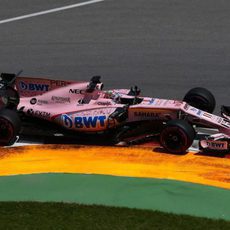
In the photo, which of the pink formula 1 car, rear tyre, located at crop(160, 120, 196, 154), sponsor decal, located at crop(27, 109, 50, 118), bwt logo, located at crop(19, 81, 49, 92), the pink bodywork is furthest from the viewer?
bwt logo, located at crop(19, 81, 49, 92)

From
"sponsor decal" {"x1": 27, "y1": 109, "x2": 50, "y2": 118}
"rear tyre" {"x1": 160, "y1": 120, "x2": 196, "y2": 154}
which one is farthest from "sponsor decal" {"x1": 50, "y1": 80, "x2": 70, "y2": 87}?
"rear tyre" {"x1": 160, "y1": 120, "x2": 196, "y2": 154}

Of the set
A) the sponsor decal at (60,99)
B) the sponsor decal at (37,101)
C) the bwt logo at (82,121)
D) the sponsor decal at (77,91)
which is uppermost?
the sponsor decal at (77,91)

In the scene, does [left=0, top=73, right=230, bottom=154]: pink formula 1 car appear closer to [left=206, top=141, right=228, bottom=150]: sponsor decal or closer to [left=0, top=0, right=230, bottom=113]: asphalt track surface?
[left=206, top=141, right=228, bottom=150]: sponsor decal

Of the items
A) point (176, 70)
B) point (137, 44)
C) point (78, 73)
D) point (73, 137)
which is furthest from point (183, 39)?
point (73, 137)

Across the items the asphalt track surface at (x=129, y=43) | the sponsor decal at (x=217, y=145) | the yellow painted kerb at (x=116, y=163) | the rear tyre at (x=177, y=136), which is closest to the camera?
the yellow painted kerb at (x=116, y=163)

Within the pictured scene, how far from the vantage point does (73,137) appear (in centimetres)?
1204

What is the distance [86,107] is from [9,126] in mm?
1303

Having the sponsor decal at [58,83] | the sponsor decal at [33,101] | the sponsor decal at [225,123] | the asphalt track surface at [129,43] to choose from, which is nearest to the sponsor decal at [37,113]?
the sponsor decal at [33,101]

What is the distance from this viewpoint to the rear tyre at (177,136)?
10.7 metres

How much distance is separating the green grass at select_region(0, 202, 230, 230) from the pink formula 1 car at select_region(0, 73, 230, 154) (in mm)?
2173

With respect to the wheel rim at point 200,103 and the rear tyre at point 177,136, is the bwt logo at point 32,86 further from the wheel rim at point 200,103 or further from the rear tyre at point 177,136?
the wheel rim at point 200,103

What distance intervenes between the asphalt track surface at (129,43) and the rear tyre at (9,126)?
12.1 feet

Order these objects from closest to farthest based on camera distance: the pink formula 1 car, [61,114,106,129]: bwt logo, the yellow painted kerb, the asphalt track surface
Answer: the yellow painted kerb, the pink formula 1 car, [61,114,106,129]: bwt logo, the asphalt track surface

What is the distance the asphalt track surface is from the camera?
15.3 m
